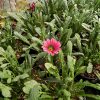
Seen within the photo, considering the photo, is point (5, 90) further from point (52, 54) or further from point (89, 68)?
point (89, 68)

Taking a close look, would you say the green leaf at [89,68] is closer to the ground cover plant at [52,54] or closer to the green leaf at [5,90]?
the ground cover plant at [52,54]

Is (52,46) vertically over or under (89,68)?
over

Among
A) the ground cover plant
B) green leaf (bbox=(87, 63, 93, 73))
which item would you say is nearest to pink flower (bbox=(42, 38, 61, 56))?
the ground cover plant

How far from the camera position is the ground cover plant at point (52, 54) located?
282 centimetres

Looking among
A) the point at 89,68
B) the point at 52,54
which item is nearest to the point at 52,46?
the point at 52,54

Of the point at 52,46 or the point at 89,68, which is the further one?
the point at 89,68

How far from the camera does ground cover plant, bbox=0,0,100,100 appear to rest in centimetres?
282

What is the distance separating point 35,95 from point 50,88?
1.59ft

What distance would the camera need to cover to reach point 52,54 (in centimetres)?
272

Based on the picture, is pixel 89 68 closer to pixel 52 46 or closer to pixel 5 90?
pixel 52 46

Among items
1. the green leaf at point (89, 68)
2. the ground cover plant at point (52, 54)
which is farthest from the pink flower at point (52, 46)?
the green leaf at point (89, 68)

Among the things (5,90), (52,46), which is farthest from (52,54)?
(5,90)

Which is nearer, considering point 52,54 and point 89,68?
point 52,54

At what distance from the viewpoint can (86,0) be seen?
176 inches
